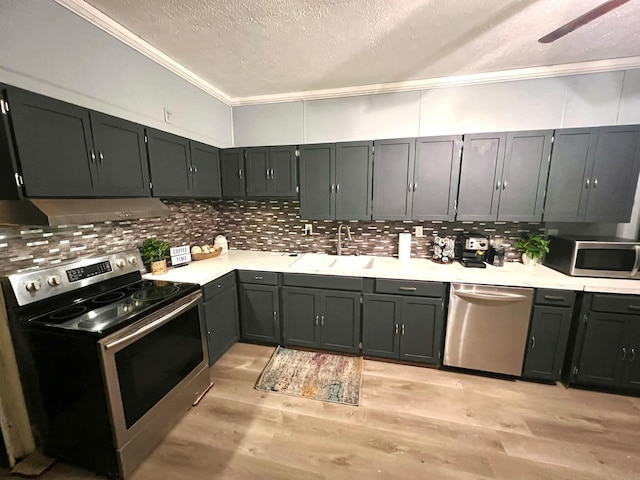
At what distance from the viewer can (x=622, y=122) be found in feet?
7.55

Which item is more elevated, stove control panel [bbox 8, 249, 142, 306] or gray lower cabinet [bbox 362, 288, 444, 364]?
stove control panel [bbox 8, 249, 142, 306]

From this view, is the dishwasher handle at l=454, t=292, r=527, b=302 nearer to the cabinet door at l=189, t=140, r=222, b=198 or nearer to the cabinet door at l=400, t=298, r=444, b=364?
the cabinet door at l=400, t=298, r=444, b=364

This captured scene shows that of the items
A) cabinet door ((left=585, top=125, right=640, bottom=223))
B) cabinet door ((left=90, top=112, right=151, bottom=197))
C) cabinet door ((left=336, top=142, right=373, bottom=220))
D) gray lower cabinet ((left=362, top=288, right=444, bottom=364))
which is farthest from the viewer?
cabinet door ((left=336, top=142, right=373, bottom=220))

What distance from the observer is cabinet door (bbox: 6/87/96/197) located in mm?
1301

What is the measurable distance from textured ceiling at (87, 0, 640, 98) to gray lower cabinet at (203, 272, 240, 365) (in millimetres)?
1962

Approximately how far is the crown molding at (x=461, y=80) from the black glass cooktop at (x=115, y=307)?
2.27 m

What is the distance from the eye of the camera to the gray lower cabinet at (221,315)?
2.32 meters

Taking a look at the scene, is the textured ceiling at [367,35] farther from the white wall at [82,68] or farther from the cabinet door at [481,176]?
the cabinet door at [481,176]

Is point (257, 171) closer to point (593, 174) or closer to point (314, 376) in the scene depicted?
point (314, 376)

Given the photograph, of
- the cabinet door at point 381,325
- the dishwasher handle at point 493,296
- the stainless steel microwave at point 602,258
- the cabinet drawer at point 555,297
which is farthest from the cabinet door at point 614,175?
the cabinet door at point 381,325

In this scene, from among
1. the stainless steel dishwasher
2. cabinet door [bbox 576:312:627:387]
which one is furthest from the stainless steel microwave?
the stainless steel dishwasher

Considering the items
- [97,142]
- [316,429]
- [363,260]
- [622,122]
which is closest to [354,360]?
[316,429]

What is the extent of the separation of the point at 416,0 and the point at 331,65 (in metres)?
0.91

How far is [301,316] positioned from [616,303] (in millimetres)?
2582
